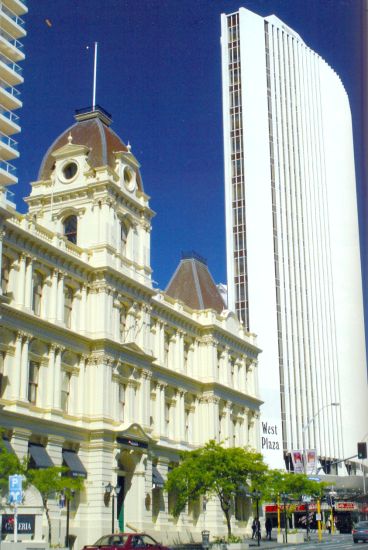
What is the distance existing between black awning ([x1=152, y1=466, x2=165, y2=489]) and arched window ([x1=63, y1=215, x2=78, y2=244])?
57.1 feet

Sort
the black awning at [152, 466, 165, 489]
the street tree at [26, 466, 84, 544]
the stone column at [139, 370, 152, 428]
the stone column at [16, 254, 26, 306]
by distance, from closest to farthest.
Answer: the street tree at [26, 466, 84, 544] < the stone column at [16, 254, 26, 306] < the stone column at [139, 370, 152, 428] < the black awning at [152, 466, 165, 489]

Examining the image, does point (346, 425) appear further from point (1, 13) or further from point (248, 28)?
point (1, 13)

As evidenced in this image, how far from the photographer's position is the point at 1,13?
4753 centimetres

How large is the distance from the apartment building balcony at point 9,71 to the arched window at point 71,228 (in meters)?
10.0

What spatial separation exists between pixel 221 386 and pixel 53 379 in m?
22.5

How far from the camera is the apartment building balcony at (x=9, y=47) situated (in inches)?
1881

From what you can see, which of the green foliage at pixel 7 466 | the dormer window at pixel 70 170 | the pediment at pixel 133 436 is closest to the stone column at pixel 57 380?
the pediment at pixel 133 436

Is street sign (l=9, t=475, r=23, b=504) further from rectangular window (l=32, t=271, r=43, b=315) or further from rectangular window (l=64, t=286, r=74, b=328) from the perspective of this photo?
rectangular window (l=64, t=286, r=74, b=328)

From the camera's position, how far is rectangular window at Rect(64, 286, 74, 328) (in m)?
47.5

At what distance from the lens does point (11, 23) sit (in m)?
48.2

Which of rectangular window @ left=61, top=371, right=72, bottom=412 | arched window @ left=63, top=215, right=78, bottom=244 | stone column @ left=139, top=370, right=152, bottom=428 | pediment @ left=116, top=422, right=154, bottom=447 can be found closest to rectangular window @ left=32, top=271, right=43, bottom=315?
rectangular window @ left=61, top=371, right=72, bottom=412

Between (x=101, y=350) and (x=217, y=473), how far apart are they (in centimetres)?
1112

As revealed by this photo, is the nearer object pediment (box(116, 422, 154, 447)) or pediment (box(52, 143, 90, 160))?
pediment (box(116, 422, 154, 447))

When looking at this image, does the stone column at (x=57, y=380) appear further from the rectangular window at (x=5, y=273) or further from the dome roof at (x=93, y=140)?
the dome roof at (x=93, y=140)
